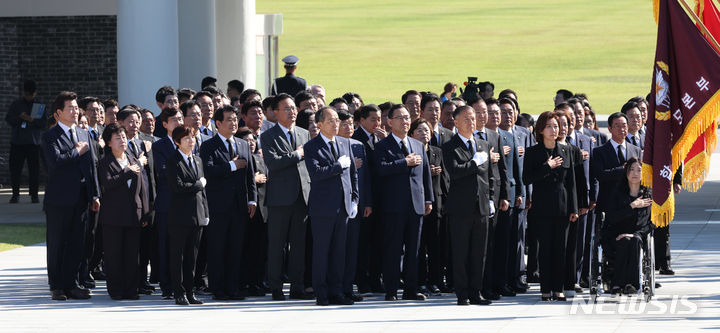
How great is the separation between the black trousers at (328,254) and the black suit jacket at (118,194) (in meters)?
1.78

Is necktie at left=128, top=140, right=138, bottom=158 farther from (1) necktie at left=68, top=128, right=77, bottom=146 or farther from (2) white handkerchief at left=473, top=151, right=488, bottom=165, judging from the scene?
(2) white handkerchief at left=473, top=151, right=488, bottom=165

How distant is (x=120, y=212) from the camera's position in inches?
512

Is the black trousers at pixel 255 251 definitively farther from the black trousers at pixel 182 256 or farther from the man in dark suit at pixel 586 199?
the man in dark suit at pixel 586 199

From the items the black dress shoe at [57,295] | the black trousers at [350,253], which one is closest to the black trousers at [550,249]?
the black trousers at [350,253]

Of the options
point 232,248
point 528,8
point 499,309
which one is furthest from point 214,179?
point 528,8

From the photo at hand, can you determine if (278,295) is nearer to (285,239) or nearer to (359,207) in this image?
(285,239)

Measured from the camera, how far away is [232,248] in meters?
13.3

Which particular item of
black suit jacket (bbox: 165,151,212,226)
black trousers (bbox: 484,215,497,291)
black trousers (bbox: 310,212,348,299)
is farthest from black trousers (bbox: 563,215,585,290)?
black suit jacket (bbox: 165,151,212,226)

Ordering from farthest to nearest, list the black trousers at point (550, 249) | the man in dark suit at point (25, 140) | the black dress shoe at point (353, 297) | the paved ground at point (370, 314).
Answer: the man in dark suit at point (25, 140) → the black dress shoe at point (353, 297) → the black trousers at point (550, 249) → the paved ground at point (370, 314)

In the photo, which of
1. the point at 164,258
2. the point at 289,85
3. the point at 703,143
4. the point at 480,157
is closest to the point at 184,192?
the point at 164,258

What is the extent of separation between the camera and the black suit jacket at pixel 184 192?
41.4 ft

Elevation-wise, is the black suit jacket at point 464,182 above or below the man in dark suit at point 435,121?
below

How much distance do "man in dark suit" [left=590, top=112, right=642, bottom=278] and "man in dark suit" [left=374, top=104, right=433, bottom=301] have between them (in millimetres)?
1894

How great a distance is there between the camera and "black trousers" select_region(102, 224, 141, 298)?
13.0 meters
